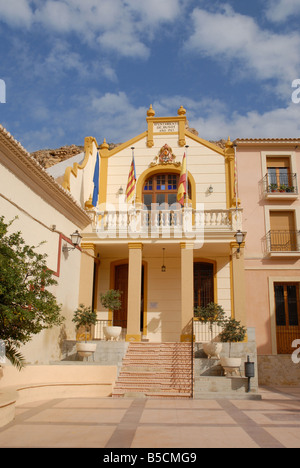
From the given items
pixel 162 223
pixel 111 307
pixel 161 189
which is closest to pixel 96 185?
pixel 161 189

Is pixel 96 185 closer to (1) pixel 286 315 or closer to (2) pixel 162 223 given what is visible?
(2) pixel 162 223

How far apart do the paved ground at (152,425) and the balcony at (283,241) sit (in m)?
7.81

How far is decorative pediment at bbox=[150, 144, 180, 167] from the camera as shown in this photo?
1688 centimetres

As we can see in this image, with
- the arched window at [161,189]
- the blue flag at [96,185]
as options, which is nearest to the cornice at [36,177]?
the blue flag at [96,185]

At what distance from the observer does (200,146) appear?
17.1 meters

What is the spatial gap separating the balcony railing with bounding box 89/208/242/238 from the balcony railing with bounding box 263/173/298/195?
128 inches

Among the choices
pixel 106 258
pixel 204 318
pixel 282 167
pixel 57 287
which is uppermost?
pixel 282 167

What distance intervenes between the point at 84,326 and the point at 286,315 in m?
7.87

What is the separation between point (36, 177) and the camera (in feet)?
36.6

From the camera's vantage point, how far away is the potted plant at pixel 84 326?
12.0m

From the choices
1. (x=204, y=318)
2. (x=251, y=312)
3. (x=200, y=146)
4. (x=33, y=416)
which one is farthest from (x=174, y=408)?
(x=200, y=146)

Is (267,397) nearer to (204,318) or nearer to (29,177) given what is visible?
(204,318)
